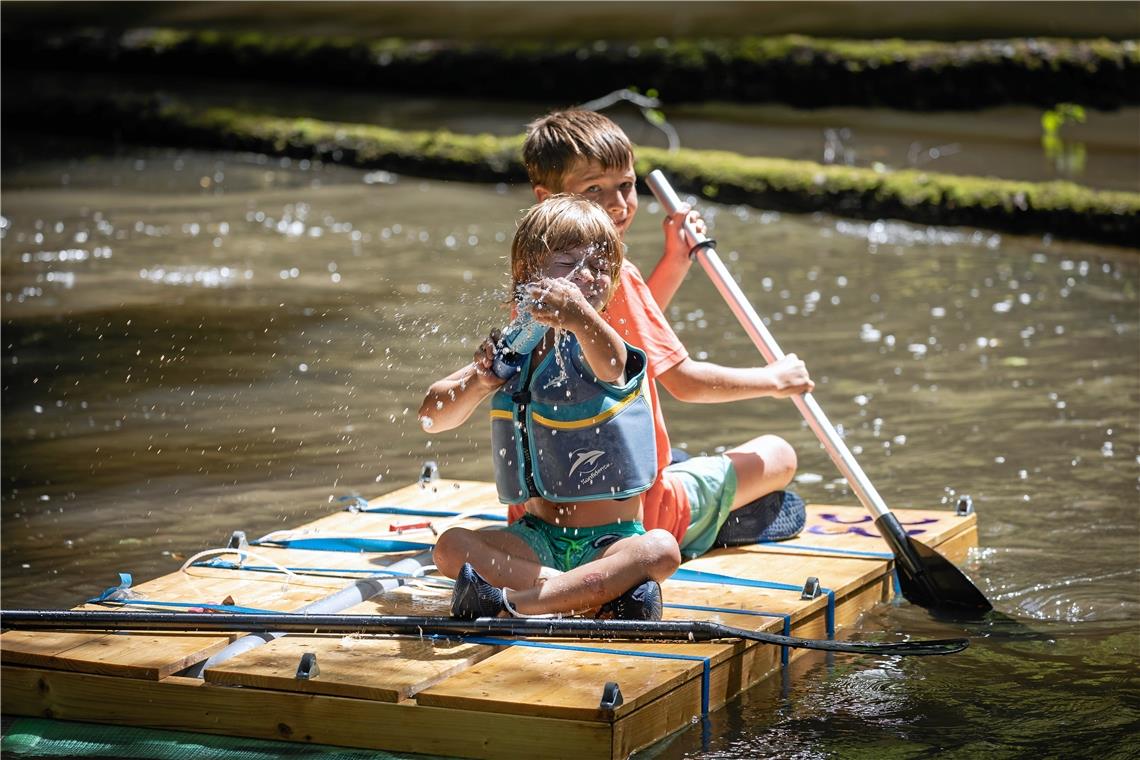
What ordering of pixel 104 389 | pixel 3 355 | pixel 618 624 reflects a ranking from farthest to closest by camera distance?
pixel 3 355, pixel 104 389, pixel 618 624

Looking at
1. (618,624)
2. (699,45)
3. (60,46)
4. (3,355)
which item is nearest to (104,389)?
(3,355)

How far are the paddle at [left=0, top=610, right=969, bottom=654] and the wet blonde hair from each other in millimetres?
684

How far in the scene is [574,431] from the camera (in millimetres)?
3396

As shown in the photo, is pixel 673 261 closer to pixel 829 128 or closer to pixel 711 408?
pixel 711 408

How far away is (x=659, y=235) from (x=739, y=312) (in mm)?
5959

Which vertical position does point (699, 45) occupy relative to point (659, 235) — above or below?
above

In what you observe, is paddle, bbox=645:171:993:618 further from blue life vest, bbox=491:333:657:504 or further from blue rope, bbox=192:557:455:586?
blue rope, bbox=192:557:455:586

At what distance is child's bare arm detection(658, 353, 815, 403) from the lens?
3754 millimetres

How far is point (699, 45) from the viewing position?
1434cm

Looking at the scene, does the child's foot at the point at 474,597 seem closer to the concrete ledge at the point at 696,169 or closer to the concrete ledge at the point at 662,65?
the concrete ledge at the point at 696,169

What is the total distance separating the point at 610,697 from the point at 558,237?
38.2 inches

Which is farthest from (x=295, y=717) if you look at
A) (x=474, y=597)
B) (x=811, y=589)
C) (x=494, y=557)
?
(x=811, y=589)

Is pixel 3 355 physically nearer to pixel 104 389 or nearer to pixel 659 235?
pixel 104 389

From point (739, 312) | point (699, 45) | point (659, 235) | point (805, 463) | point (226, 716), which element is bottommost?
point (226, 716)
